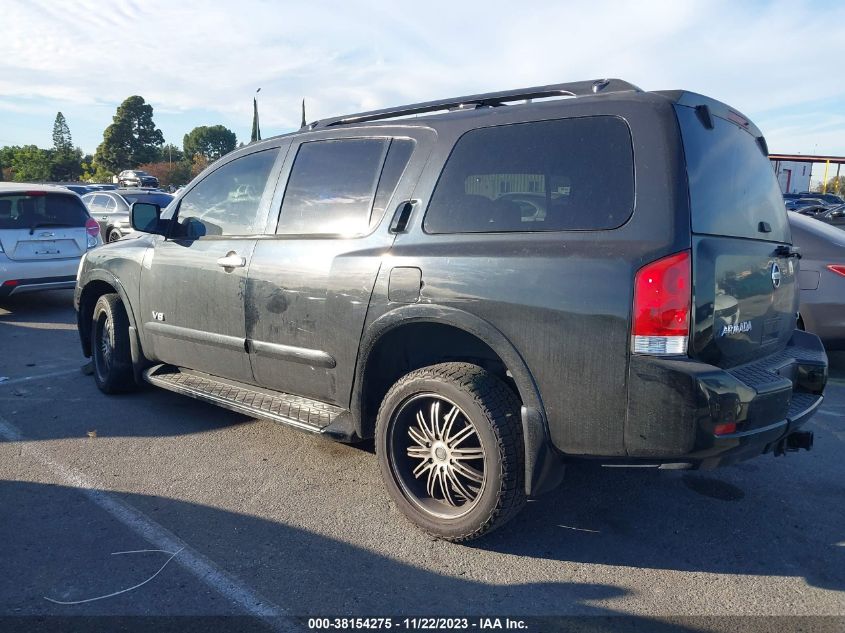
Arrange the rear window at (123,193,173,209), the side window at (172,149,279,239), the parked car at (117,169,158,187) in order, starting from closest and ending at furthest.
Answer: the side window at (172,149,279,239) → the rear window at (123,193,173,209) → the parked car at (117,169,158,187)

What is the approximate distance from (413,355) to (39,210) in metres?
7.73

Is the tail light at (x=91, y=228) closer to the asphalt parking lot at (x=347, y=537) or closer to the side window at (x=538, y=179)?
the asphalt parking lot at (x=347, y=537)

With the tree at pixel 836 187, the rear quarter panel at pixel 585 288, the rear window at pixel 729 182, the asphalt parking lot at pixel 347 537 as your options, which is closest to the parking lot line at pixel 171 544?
the asphalt parking lot at pixel 347 537

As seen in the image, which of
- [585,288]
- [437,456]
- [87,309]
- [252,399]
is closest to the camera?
[585,288]

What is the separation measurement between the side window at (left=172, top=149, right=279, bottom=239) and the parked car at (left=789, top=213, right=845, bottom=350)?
15.2ft

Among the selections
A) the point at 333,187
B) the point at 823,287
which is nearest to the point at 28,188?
the point at 333,187

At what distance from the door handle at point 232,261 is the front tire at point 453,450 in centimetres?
140

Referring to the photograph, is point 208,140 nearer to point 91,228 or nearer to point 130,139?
point 130,139

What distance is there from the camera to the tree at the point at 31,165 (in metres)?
72.0

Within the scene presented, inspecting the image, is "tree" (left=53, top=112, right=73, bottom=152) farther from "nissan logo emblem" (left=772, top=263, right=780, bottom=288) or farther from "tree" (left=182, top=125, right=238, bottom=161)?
"nissan logo emblem" (left=772, top=263, right=780, bottom=288)

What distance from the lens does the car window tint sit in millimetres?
3697

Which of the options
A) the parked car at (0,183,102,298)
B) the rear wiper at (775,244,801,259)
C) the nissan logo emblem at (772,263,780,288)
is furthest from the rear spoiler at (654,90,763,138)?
the parked car at (0,183,102,298)

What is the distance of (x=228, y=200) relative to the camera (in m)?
4.55

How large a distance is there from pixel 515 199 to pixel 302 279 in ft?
4.32
